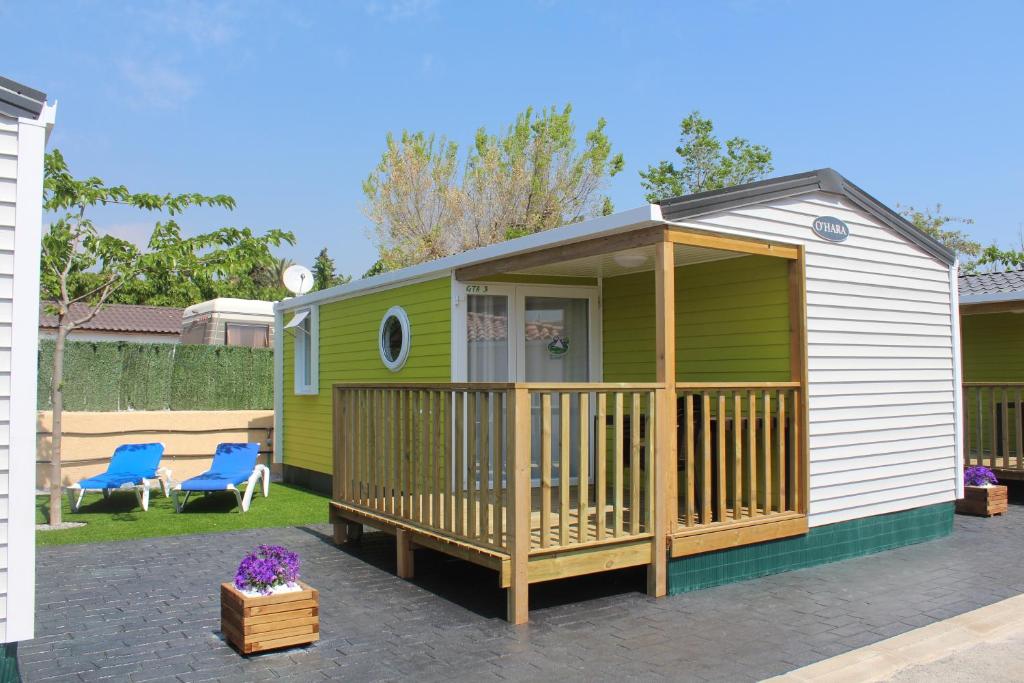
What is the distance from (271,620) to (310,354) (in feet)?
21.6

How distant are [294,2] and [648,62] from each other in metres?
8.70

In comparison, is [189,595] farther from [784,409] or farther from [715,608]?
→ [784,409]

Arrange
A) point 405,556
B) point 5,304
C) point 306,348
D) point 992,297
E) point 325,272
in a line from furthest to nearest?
point 325,272 < point 306,348 < point 992,297 < point 405,556 < point 5,304

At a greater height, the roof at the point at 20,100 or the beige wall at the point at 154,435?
the roof at the point at 20,100

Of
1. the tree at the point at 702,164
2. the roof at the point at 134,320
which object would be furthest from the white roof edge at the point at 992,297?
the roof at the point at 134,320

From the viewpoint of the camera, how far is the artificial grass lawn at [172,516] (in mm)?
7277

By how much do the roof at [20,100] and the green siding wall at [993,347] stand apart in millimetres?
10884

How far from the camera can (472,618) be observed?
4.64 metres

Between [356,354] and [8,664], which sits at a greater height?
[356,354]

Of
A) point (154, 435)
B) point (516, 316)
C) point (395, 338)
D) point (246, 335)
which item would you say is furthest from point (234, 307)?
point (516, 316)

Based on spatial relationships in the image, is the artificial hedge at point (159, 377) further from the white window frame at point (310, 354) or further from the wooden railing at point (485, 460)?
the wooden railing at point (485, 460)

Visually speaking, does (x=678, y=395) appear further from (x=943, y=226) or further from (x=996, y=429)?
(x=943, y=226)

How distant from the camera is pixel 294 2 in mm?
9898

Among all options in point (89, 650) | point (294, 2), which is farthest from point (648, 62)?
point (89, 650)
